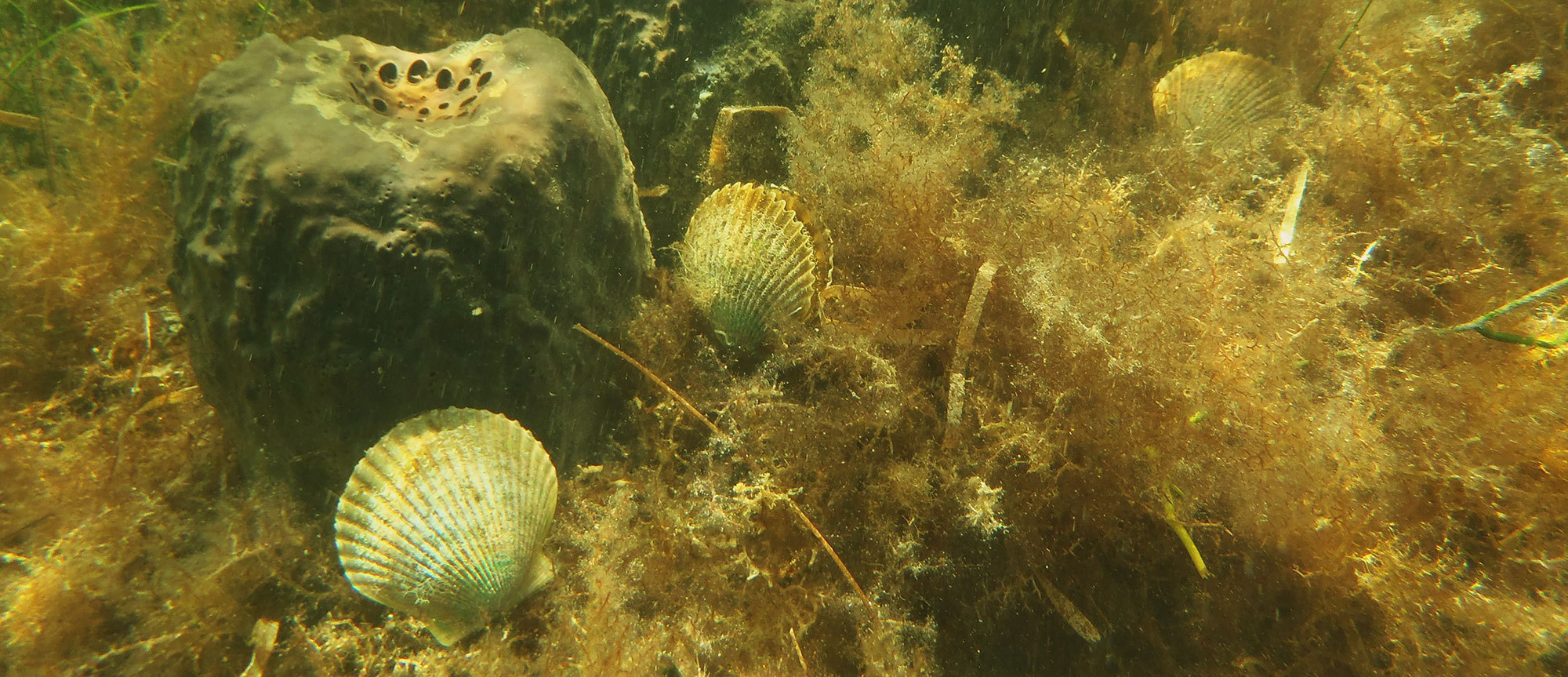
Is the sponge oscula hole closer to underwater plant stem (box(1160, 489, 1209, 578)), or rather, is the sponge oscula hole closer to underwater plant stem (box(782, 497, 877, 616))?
underwater plant stem (box(782, 497, 877, 616))

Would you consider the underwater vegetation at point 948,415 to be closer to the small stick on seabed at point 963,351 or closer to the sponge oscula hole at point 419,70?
the small stick on seabed at point 963,351

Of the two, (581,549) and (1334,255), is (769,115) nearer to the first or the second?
(581,549)

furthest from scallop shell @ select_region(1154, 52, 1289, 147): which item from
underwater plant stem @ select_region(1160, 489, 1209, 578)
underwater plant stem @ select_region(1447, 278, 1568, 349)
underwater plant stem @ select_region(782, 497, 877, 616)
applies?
underwater plant stem @ select_region(782, 497, 877, 616)

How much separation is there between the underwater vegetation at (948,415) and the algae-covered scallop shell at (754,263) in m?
0.04

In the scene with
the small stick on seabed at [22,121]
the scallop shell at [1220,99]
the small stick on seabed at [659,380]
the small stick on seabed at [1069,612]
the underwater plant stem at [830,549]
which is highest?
the small stick on seabed at [22,121]

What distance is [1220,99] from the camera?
3.27m

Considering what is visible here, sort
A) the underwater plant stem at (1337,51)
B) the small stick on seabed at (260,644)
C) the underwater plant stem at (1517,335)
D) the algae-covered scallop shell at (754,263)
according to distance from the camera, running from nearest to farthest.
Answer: the small stick on seabed at (260,644) < the underwater plant stem at (1517,335) < the algae-covered scallop shell at (754,263) < the underwater plant stem at (1337,51)

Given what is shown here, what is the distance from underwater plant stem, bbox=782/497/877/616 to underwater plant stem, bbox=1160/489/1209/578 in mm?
1120

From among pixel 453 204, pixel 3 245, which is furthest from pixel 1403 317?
pixel 3 245

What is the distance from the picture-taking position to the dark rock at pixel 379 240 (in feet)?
6.42

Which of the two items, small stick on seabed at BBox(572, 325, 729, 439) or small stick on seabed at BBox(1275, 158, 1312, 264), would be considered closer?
small stick on seabed at BBox(572, 325, 729, 439)

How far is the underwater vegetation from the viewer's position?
203 cm

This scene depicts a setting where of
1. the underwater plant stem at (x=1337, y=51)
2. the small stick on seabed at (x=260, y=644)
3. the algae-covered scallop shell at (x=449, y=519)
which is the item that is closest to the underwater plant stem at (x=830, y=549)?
the algae-covered scallop shell at (x=449, y=519)

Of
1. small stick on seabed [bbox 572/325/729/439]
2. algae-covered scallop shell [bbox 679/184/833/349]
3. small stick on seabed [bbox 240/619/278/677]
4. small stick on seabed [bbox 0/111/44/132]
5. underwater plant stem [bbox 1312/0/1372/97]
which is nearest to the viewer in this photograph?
small stick on seabed [bbox 240/619/278/677]
